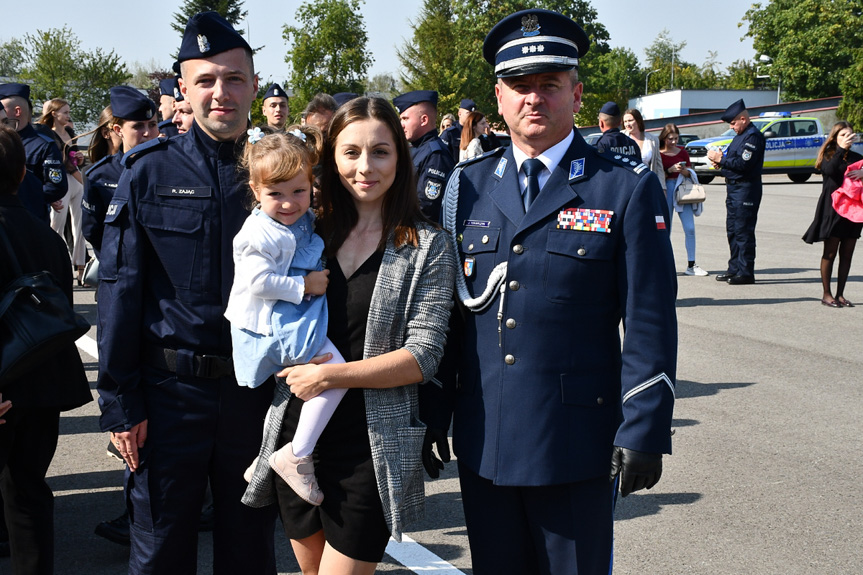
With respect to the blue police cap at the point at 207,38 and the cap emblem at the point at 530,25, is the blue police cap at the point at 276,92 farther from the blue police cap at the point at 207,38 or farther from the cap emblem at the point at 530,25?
the cap emblem at the point at 530,25

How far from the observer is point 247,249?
8.17 feet

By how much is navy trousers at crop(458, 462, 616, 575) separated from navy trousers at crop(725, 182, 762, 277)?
910cm

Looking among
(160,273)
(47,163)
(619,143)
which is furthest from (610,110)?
(160,273)

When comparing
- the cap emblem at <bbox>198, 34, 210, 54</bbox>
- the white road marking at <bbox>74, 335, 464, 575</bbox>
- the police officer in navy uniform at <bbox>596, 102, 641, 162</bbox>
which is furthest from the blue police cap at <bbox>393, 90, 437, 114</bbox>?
the cap emblem at <bbox>198, 34, 210, 54</bbox>

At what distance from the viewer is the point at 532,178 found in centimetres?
258

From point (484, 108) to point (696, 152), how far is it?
82.1ft

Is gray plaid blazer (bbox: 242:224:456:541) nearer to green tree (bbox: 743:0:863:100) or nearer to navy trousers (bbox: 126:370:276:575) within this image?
A: navy trousers (bbox: 126:370:276:575)

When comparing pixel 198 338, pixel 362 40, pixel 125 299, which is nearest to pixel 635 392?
pixel 198 338

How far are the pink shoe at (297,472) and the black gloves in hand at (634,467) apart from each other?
92 cm

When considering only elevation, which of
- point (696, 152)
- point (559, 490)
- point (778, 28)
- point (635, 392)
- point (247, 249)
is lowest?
point (559, 490)

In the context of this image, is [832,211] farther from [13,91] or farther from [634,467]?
[13,91]

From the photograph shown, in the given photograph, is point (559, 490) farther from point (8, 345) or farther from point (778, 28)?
point (778, 28)

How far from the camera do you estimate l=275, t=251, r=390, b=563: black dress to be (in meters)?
2.50

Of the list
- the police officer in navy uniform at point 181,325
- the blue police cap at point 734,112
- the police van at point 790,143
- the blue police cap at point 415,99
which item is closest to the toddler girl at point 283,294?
the police officer in navy uniform at point 181,325
